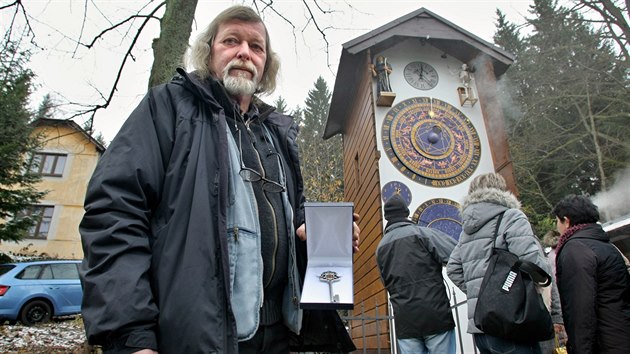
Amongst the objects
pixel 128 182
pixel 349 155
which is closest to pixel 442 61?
pixel 349 155

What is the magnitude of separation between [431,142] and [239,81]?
6363mm

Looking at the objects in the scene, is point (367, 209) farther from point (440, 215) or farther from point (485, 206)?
point (485, 206)

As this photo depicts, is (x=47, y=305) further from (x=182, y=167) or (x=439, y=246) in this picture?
(x=182, y=167)

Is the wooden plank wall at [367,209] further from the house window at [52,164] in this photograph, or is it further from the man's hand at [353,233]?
the house window at [52,164]

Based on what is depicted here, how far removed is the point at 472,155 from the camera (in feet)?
25.2

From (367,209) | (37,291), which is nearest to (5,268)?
(37,291)

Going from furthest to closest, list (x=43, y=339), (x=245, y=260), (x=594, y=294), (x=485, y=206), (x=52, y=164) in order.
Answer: (x=52, y=164)
(x=43, y=339)
(x=485, y=206)
(x=594, y=294)
(x=245, y=260)

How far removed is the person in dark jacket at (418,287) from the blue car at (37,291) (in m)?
8.62

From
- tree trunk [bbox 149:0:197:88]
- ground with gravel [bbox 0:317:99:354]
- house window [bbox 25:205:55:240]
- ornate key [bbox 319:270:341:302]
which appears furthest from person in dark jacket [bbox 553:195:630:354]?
house window [bbox 25:205:55:240]

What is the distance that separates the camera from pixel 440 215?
719 centimetres

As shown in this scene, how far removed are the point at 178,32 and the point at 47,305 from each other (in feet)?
29.3

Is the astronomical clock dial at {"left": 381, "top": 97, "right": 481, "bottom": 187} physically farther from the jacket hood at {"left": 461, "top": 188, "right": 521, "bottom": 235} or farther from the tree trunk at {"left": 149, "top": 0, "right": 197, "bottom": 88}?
the tree trunk at {"left": 149, "top": 0, "right": 197, "bottom": 88}

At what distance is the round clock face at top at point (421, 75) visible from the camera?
8164mm

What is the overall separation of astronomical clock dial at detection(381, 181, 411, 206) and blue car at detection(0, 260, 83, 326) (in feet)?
24.6
